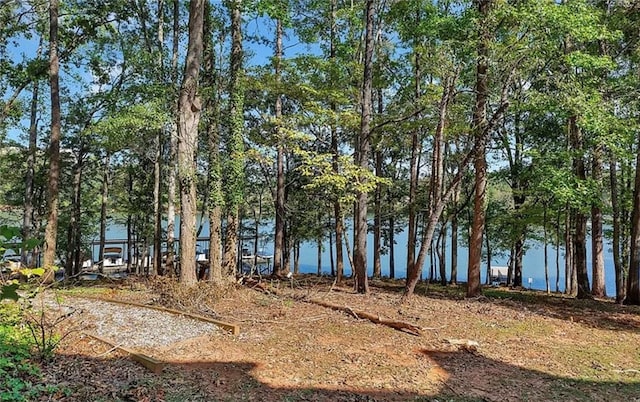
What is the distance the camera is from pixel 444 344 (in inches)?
223

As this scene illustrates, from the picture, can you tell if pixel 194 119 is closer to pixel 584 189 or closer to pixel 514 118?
pixel 584 189

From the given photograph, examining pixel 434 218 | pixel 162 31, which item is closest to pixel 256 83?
pixel 162 31

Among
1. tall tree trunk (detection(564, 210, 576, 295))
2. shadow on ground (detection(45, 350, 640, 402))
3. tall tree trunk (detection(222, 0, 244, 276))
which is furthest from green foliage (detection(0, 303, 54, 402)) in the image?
tall tree trunk (detection(564, 210, 576, 295))

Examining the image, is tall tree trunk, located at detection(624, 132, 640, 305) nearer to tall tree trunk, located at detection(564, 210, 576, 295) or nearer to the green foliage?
tall tree trunk, located at detection(564, 210, 576, 295)

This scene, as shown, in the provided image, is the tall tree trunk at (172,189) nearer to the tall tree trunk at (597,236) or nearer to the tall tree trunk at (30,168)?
the tall tree trunk at (30,168)

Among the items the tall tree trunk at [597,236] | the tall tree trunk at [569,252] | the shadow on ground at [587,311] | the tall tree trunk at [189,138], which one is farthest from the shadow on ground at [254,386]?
the tall tree trunk at [569,252]

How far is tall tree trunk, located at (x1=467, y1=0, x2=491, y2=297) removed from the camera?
8469mm

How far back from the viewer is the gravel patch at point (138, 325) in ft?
16.9

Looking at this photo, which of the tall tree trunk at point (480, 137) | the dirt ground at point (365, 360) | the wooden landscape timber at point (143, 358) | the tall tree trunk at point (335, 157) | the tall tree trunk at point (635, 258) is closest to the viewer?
the dirt ground at point (365, 360)

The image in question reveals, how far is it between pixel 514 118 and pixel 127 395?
15321 millimetres

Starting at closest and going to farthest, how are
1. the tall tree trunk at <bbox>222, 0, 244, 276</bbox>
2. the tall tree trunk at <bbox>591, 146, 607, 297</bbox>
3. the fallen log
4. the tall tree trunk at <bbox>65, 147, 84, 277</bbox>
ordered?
the fallen log, the tall tree trunk at <bbox>222, 0, 244, 276</bbox>, the tall tree trunk at <bbox>591, 146, 607, 297</bbox>, the tall tree trunk at <bbox>65, 147, 84, 277</bbox>

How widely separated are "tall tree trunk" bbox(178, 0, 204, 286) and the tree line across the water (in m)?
0.03

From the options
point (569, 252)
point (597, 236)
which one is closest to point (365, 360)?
point (597, 236)

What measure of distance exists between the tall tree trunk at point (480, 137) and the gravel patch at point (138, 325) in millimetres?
6441
